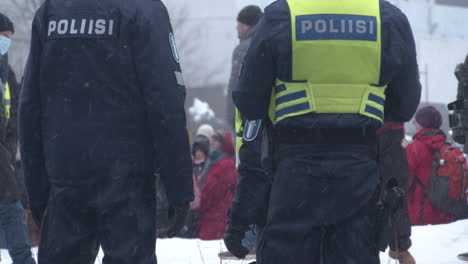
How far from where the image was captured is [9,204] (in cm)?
665

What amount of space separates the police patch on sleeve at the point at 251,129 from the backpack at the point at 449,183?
460cm

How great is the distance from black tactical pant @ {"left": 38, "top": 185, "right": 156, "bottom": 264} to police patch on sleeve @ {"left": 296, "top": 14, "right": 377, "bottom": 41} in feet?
3.23

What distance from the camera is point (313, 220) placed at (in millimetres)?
3822

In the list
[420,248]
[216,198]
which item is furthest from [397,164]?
[216,198]

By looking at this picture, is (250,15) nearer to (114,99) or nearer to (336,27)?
(336,27)

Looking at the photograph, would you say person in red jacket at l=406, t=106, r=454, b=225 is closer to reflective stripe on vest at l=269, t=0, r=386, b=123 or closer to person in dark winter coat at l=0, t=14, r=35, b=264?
person in dark winter coat at l=0, t=14, r=35, b=264

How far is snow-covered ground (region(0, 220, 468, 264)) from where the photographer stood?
25.7 feet

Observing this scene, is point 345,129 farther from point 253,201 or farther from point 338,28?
point 253,201

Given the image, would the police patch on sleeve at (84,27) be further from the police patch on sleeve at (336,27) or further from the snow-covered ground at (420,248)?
the snow-covered ground at (420,248)

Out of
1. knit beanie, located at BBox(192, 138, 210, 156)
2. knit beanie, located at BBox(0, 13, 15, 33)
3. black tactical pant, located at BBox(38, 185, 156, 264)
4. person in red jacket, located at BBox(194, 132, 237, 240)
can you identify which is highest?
knit beanie, located at BBox(0, 13, 15, 33)

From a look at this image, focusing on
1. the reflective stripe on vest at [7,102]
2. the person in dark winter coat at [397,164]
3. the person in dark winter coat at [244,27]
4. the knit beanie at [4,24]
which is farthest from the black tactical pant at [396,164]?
the knit beanie at [4,24]

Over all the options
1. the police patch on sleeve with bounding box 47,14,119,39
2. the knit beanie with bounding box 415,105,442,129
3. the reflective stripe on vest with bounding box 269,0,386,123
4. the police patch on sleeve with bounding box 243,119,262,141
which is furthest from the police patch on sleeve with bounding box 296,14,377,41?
the knit beanie with bounding box 415,105,442,129

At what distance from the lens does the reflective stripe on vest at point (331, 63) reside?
3.87m

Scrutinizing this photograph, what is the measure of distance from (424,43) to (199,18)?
9.91 meters
